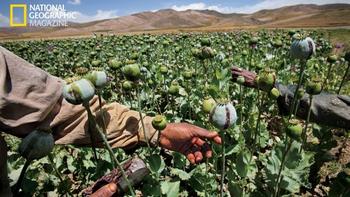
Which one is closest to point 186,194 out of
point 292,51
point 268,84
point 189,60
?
point 268,84

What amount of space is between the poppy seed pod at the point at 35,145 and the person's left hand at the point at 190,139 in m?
1.06

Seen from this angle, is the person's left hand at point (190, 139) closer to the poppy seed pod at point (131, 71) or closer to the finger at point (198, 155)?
the finger at point (198, 155)

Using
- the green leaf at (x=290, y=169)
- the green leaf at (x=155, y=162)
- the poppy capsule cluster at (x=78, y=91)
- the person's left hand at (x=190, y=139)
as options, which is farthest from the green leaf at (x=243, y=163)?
the poppy capsule cluster at (x=78, y=91)

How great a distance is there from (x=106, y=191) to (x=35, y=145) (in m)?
0.50

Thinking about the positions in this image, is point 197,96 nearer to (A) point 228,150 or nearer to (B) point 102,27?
(A) point 228,150

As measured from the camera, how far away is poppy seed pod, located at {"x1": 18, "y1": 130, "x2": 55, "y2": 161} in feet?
6.77

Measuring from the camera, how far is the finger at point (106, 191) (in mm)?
2185

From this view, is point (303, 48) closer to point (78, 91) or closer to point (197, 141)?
point (197, 141)

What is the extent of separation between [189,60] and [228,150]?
6681mm

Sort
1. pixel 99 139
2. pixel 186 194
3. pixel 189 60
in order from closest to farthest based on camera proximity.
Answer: pixel 99 139 < pixel 186 194 < pixel 189 60

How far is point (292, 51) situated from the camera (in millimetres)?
2750

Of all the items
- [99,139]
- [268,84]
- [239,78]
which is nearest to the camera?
[268,84]

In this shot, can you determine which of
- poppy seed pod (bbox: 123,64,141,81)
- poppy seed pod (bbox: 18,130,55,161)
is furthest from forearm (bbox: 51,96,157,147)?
poppy seed pod (bbox: 18,130,55,161)

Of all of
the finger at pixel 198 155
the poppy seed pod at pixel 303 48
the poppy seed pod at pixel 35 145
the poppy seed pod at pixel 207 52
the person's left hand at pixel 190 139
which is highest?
the poppy seed pod at pixel 303 48
